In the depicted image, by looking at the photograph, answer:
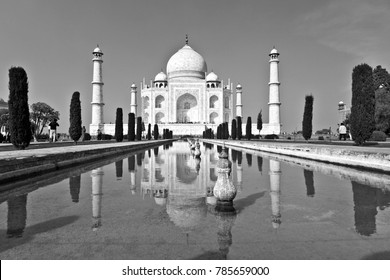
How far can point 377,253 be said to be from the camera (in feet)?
7.27

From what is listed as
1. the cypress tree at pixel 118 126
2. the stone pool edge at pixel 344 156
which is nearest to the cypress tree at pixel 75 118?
the cypress tree at pixel 118 126

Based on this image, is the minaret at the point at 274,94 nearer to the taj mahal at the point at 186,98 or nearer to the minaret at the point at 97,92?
the taj mahal at the point at 186,98

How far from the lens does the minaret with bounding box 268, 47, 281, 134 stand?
151 ft

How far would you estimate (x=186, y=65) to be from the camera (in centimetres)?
5644

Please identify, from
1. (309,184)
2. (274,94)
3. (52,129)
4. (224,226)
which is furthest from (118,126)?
(274,94)

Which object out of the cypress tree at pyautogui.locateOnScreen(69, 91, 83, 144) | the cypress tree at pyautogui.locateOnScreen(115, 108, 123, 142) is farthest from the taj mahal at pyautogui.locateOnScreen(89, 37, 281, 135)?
the cypress tree at pyautogui.locateOnScreen(69, 91, 83, 144)

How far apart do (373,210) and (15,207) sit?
4237 millimetres

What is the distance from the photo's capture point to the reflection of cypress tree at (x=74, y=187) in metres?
4.29

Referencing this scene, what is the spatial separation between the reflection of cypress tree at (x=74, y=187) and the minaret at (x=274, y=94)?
142 feet

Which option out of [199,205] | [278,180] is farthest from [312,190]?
[199,205]

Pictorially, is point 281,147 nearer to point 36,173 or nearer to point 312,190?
point 312,190

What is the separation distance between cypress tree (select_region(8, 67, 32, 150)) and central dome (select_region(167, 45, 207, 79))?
1780 inches

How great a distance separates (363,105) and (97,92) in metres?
39.4

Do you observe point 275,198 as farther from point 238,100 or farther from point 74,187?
point 238,100
